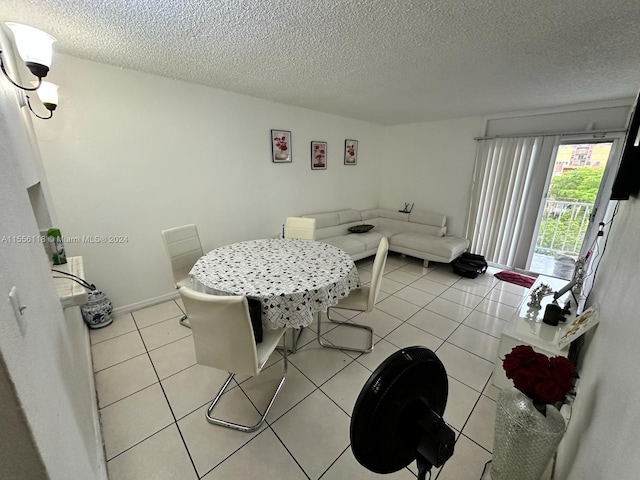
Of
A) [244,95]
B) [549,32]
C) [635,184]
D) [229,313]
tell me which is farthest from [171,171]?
[635,184]

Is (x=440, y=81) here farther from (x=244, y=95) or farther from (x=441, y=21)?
(x=244, y=95)

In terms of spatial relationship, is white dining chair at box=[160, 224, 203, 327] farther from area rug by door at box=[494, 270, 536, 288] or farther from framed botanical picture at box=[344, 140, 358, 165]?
area rug by door at box=[494, 270, 536, 288]

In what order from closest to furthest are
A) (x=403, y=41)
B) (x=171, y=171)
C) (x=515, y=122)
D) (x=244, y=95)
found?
(x=403, y=41), (x=171, y=171), (x=244, y=95), (x=515, y=122)

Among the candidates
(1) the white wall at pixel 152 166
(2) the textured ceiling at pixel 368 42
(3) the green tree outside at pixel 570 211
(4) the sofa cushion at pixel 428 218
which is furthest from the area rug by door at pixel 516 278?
(1) the white wall at pixel 152 166

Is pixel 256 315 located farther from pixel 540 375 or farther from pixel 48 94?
pixel 48 94

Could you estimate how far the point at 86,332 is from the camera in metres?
2.19

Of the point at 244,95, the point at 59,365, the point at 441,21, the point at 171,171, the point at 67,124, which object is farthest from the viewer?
the point at 244,95

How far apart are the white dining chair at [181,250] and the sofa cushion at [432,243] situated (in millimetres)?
3039

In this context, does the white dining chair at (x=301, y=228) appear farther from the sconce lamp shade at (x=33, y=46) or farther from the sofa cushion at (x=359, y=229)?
the sconce lamp shade at (x=33, y=46)

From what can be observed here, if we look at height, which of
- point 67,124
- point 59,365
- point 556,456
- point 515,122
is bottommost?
point 556,456

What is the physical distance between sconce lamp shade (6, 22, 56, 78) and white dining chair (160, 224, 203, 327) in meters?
1.27

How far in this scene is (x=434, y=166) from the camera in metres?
4.41

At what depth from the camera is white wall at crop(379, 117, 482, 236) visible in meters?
4.06

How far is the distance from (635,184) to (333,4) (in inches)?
71.4
